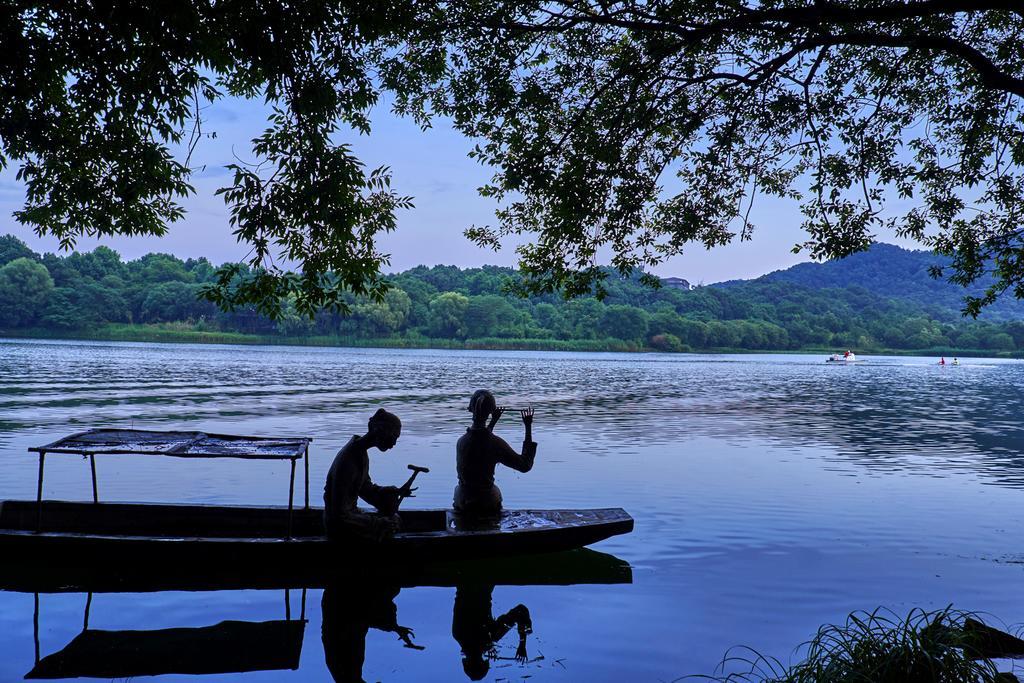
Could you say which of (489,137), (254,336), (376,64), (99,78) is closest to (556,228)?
(489,137)

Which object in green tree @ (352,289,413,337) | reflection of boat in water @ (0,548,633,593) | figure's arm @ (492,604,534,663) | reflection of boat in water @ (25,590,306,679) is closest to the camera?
reflection of boat in water @ (25,590,306,679)

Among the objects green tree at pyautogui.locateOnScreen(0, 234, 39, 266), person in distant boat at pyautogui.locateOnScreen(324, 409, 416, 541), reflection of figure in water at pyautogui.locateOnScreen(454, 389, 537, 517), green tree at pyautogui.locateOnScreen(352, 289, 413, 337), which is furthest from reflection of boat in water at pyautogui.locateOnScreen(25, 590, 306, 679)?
green tree at pyautogui.locateOnScreen(0, 234, 39, 266)

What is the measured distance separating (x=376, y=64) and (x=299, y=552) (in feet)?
23.7

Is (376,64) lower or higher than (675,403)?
higher

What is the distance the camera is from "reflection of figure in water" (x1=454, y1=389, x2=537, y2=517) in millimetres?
11103

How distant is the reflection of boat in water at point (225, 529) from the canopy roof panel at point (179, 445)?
0.04ft

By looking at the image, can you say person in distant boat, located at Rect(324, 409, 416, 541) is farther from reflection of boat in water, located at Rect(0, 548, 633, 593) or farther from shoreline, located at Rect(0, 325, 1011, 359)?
shoreline, located at Rect(0, 325, 1011, 359)

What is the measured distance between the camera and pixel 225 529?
38.6ft

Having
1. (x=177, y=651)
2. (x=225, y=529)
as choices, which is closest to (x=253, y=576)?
(x=225, y=529)

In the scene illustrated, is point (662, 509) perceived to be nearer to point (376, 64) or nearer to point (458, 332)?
point (376, 64)

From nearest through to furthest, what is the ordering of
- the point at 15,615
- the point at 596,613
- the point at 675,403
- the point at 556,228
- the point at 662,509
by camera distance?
the point at 15,615
the point at 596,613
the point at 556,228
the point at 662,509
the point at 675,403

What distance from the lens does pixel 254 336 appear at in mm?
149625

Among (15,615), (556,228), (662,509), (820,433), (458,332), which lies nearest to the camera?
(15,615)

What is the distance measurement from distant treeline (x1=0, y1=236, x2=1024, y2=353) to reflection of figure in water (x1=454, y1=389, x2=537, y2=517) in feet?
401
